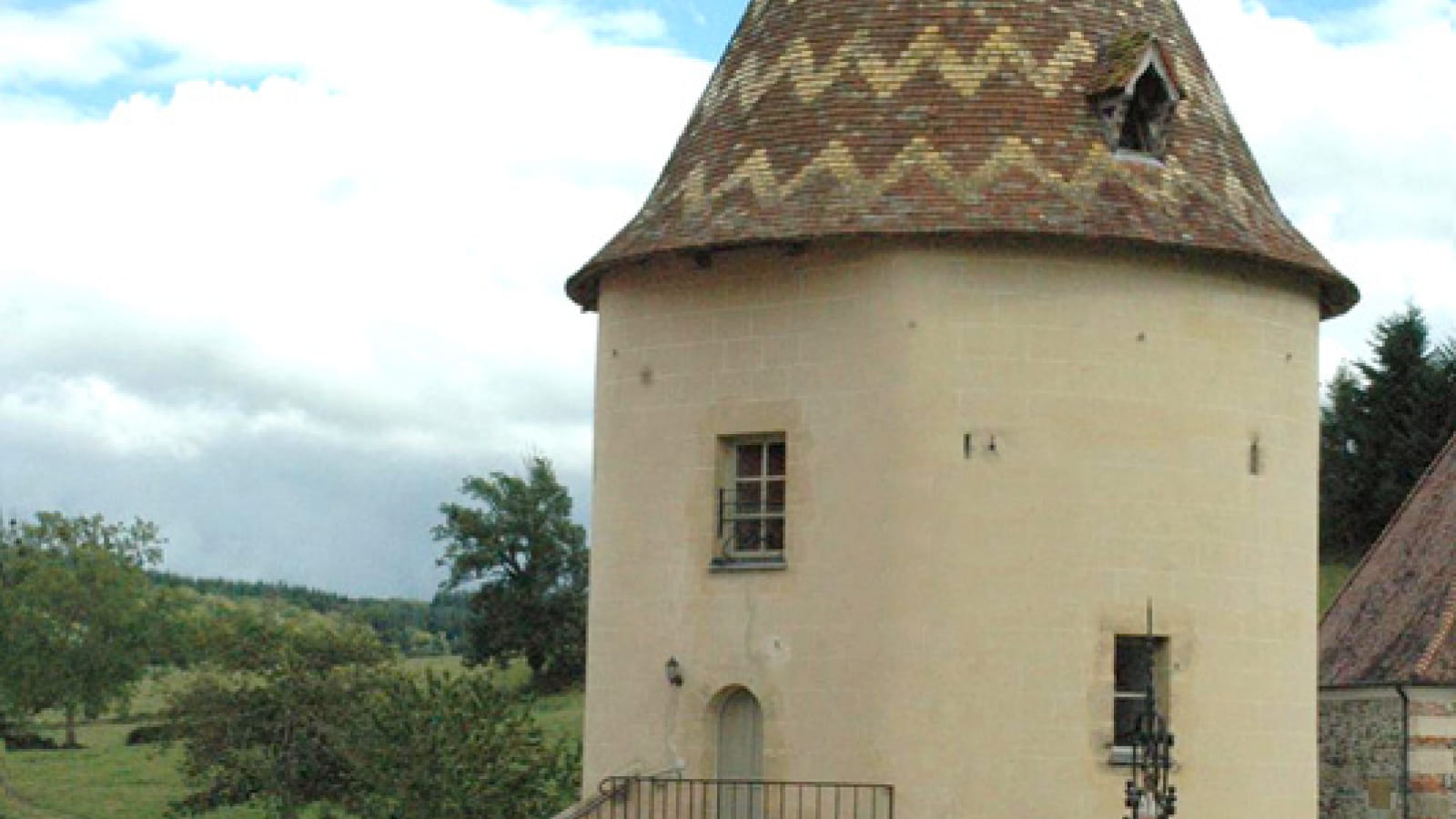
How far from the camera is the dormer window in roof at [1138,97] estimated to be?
80.9ft

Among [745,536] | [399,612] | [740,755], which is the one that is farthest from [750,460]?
[399,612]

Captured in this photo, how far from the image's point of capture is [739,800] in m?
24.6

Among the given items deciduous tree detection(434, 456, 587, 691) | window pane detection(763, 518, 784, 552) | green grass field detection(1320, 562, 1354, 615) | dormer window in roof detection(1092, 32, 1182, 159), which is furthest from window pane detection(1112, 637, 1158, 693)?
deciduous tree detection(434, 456, 587, 691)

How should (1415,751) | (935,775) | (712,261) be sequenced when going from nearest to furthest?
(935,775) → (712,261) → (1415,751)

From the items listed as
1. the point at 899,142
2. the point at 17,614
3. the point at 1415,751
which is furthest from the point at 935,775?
the point at 17,614

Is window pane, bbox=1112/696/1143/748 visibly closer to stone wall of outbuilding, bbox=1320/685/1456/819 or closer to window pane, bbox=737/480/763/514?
window pane, bbox=737/480/763/514

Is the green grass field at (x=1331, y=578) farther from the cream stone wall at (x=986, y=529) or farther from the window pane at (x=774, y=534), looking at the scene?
the window pane at (x=774, y=534)

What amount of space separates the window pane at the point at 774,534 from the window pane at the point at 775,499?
101 mm

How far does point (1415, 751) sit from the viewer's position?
3247 centimetres

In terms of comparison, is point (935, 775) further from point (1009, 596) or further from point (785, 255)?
point (785, 255)

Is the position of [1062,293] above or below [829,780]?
above

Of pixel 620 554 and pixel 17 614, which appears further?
pixel 17 614

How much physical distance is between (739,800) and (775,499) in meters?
3.02

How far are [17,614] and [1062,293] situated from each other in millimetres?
62435
